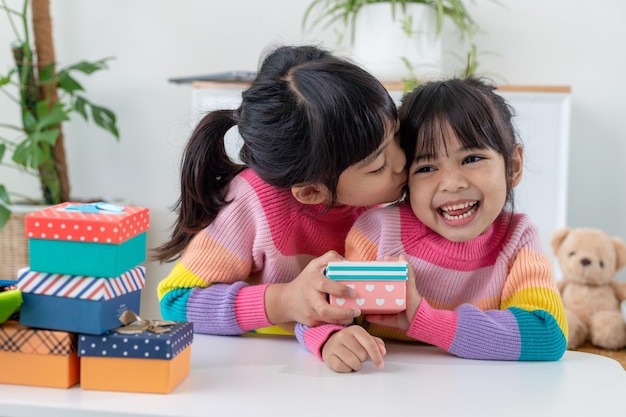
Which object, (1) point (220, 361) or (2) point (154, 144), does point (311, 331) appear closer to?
(1) point (220, 361)

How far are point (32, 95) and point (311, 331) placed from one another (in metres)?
1.59

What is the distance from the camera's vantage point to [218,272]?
40.8 inches

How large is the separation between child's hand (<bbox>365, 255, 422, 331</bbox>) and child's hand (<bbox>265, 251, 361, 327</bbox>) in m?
0.04

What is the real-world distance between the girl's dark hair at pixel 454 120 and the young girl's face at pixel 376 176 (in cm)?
2

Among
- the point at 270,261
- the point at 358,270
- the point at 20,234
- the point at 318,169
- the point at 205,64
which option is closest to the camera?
the point at 358,270

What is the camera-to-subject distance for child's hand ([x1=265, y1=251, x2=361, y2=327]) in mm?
870

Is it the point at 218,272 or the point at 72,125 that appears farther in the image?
the point at 72,125

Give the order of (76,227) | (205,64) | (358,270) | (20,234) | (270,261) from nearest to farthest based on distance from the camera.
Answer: (76,227) < (358,270) < (270,261) < (20,234) < (205,64)

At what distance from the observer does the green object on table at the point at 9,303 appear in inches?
29.3

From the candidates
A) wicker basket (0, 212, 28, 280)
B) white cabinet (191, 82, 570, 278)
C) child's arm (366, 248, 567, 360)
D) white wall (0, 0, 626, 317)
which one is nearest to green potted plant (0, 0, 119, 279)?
wicker basket (0, 212, 28, 280)

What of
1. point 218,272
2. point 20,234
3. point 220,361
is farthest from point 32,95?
point 220,361

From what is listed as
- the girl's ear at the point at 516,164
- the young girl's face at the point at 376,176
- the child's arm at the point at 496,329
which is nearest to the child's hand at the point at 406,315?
the child's arm at the point at 496,329

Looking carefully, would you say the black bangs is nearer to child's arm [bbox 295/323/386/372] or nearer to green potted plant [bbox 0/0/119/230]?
child's arm [bbox 295/323/386/372]

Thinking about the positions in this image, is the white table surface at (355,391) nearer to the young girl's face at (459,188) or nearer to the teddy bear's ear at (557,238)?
the young girl's face at (459,188)
